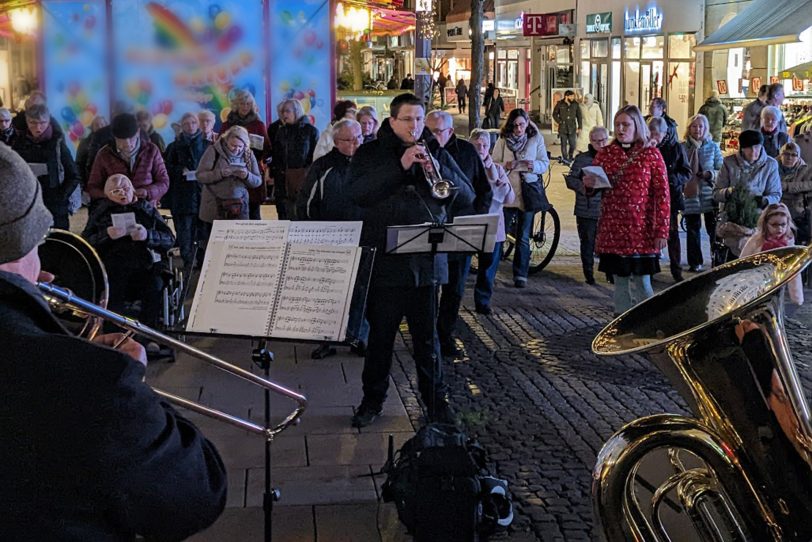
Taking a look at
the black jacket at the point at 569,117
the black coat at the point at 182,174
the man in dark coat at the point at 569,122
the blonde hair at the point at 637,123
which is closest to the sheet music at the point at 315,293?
the blonde hair at the point at 637,123

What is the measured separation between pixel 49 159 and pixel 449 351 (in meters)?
4.19

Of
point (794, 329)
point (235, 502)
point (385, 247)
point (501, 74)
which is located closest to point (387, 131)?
point (385, 247)

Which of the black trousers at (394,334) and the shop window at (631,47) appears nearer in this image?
the black trousers at (394,334)

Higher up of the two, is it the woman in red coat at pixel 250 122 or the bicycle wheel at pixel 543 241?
the woman in red coat at pixel 250 122

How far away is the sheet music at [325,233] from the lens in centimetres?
488

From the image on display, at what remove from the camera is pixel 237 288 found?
4684mm

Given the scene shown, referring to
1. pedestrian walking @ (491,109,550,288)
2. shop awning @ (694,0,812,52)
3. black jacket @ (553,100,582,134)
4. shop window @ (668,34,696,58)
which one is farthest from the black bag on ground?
shop window @ (668,34,696,58)

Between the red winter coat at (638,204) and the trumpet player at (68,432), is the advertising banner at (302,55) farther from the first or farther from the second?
the trumpet player at (68,432)

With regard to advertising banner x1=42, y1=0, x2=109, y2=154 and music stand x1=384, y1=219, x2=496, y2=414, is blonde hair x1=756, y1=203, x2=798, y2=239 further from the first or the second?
advertising banner x1=42, y1=0, x2=109, y2=154

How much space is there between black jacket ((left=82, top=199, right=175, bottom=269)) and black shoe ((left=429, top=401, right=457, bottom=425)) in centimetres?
251

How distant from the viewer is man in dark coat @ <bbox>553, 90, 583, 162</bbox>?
82.1ft

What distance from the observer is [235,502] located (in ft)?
17.1

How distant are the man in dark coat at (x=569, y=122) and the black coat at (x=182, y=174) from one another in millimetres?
15093

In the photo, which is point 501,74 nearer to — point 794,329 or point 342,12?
point 342,12
